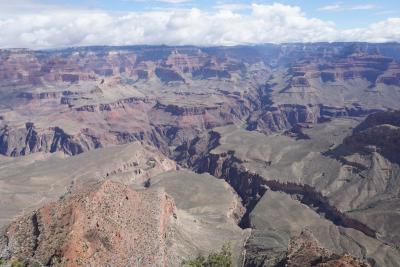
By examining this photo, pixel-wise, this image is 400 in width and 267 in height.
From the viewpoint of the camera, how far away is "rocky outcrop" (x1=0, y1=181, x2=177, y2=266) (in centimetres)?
6606

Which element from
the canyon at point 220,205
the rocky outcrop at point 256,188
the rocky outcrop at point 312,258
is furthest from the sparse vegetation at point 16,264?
the rocky outcrop at point 256,188

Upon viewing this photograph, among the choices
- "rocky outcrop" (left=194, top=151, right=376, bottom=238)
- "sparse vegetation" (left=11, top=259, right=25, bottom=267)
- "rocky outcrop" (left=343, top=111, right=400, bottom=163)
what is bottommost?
"rocky outcrop" (left=194, top=151, right=376, bottom=238)

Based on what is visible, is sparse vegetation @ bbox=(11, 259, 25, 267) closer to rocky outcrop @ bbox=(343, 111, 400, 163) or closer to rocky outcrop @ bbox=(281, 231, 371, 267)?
rocky outcrop @ bbox=(281, 231, 371, 267)

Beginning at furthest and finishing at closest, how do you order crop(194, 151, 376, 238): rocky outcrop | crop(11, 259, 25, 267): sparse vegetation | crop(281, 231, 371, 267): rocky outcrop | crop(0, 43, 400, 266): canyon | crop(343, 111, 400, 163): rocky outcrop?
1. crop(343, 111, 400, 163): rocky outcrop
2. crop(194, 151, 376, 238): rocky outcrop
3. crop(0, 43, 400, 266): canyon
4. crop(281, 231, 371, 267): rocky outcrop
5. crop(11, 259, 25, 267): sparse vegetation

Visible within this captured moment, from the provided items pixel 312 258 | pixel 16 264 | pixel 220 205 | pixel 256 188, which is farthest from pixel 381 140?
pixel 16 264

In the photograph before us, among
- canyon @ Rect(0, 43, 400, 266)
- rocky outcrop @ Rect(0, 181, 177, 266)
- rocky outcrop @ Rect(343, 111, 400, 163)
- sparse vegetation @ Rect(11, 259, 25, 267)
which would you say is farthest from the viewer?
rocky outcrop @ Rect(343, 111, 400, 163)

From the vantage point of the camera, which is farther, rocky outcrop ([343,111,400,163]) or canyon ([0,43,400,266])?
rocky outcrop ([343,111,400,163])

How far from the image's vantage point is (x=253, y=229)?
121062mm

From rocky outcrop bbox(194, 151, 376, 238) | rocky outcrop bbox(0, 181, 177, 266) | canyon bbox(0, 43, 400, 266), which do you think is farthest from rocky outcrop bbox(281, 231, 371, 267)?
rocky outcrop bbox(194, 151, 376, 238)

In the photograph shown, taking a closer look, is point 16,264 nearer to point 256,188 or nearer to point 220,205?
point 220,205

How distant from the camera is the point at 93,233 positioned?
7231 cm

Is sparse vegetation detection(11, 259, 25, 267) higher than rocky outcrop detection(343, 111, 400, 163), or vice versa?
sparse vegetation detection(11, 259, 25, 267)

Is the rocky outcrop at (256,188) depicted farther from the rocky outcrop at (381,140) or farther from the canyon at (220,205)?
the rocky outcrop at (381,140)

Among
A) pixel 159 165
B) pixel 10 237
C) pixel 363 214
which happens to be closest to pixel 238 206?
pixel 363 214
